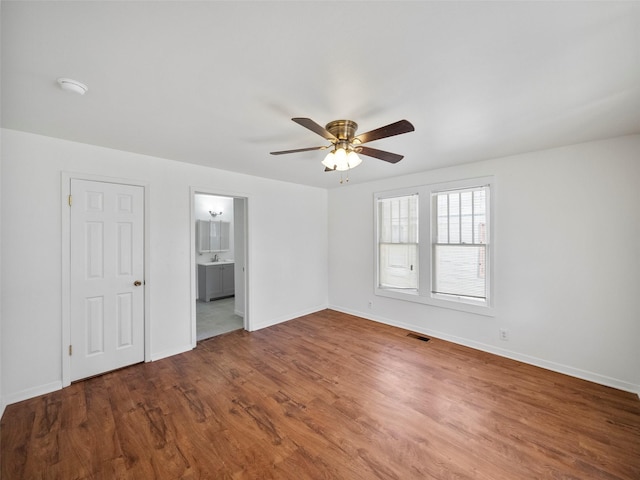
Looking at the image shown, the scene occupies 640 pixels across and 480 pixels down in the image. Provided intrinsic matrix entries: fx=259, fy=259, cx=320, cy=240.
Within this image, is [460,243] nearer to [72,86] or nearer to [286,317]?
[286,317]

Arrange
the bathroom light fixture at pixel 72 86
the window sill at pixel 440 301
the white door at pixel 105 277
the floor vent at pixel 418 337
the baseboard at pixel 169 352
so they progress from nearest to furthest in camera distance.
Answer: the bathroom light fixture at pixel 72 86 < the white door at pixel 105 277 < the baseboard at pixel 169 352 < the window sill at pixel 440 301 < the floor vent at pixel 418 337

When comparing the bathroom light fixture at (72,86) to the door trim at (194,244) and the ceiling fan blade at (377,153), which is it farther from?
the ceiling fan blade at (377,153)

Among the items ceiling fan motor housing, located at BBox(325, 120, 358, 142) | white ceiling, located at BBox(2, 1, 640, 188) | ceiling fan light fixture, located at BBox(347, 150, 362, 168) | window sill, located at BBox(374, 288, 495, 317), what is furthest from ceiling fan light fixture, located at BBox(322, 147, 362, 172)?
window sill, located at BBox(374, 288, 495, 317)

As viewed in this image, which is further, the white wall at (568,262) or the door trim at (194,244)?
the door trim at (194,244)

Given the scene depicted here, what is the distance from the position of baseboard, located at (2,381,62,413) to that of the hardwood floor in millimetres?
75

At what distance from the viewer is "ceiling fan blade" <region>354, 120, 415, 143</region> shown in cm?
174

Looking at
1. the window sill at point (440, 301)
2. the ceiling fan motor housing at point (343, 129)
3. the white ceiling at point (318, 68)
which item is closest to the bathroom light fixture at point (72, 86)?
the white ceiling at point (318, 68)

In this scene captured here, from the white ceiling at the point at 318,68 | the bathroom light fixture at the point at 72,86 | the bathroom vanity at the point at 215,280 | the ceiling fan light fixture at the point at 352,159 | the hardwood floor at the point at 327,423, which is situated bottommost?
the hardwood floor at the point at 327,423

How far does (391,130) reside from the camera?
186 centimetres

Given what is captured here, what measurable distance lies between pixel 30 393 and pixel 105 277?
1.19 meters

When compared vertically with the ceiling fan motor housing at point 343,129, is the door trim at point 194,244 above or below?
below

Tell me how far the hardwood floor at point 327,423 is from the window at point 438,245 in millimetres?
977

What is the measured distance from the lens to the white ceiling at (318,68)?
46.6 inches

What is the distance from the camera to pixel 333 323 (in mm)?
4578
